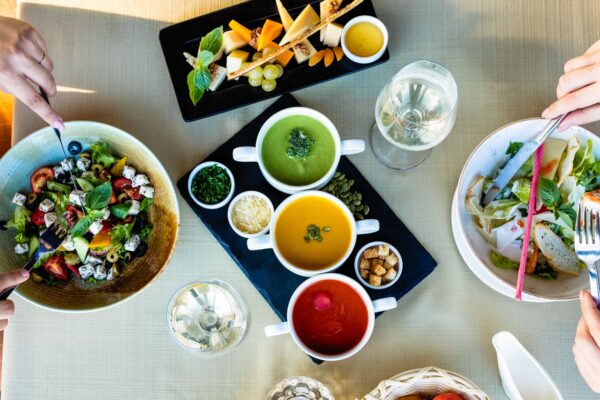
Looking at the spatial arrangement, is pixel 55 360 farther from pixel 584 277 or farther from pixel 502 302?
pixel 584 277

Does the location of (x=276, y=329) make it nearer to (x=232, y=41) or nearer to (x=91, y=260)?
(x=91, y=260)

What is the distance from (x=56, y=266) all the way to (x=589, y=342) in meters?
1.18

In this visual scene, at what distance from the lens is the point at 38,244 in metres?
1.21

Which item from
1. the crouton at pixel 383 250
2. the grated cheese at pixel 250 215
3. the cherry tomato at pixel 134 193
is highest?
the cherry tomato at pixel 134 193

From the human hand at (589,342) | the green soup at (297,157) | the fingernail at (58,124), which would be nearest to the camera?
the human hand at (589,342)

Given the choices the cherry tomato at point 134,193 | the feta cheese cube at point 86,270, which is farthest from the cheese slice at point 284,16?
the feta cheese cube at point 86,270

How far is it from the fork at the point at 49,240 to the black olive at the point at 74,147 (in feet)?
0.59

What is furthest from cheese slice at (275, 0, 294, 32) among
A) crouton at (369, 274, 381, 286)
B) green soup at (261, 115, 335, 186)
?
crouton at (369, 274, 381, 286)

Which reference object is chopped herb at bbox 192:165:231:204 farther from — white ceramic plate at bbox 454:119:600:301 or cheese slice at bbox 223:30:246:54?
white ceramic plate at bbox 454:119:600:301

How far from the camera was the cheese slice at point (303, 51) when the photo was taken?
1.29 metres

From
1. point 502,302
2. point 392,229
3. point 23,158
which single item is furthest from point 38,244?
point 502,302

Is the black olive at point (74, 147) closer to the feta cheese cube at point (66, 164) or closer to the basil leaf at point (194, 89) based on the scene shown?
the feta cheese cube at point (66, 164)

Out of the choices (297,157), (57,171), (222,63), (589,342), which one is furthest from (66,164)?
(589,342)

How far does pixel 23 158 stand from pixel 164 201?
1.12 ft
